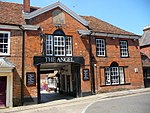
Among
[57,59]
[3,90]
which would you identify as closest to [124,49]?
[57,59]

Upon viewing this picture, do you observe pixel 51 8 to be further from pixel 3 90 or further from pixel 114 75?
pixel 114 75

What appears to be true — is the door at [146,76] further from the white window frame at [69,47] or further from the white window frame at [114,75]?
the white window frame at [69,47]

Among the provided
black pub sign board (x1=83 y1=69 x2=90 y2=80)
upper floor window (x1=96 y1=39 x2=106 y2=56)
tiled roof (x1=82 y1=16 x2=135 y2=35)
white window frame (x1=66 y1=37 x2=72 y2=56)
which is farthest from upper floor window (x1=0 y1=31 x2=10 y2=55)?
upper floor window (x1=96 y1=39 x2=106 y2=56)

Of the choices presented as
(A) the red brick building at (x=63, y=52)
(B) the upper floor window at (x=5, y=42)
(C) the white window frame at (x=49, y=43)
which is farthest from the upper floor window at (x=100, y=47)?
(B) the upper floor window at (x=5, y=42)

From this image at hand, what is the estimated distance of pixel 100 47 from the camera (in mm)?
20156

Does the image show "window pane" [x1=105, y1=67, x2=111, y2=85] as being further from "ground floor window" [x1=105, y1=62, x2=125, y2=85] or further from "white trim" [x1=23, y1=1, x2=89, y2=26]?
"white trim" [x1=23, y1=1, x2=89, y2=26]

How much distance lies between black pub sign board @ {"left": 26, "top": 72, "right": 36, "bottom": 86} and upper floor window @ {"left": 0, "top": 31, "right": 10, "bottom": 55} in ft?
8.31

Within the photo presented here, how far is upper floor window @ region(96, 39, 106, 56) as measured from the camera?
19987mm

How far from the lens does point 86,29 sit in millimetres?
19328

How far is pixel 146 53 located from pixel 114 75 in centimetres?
1087

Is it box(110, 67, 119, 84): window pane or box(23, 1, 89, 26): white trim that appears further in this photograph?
box(110, 67, 119, 84): window pane

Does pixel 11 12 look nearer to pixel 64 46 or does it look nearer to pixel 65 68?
pixel 64 46

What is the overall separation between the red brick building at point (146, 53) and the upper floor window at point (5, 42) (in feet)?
53.9

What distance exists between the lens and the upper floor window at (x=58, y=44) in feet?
56.7
